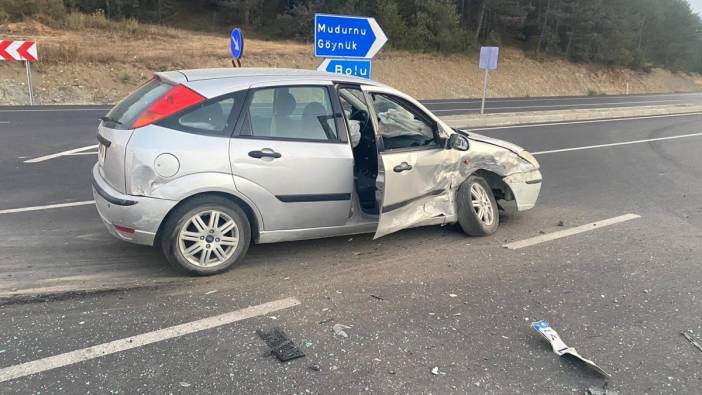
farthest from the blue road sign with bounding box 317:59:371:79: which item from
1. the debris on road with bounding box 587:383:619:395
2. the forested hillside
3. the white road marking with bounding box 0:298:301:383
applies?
the forested hillside

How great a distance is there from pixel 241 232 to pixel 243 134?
0.81 m

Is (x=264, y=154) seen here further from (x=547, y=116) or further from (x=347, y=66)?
(x=547, y=116)

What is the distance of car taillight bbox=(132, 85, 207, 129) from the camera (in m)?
4.09

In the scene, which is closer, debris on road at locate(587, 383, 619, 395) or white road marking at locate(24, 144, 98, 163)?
debris on road at locate(587, 383, 619, 395)

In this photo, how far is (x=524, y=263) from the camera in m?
4.88

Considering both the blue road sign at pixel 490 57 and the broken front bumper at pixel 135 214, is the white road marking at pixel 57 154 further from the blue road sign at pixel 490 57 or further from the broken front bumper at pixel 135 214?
the blue road sign at pixel 490 57

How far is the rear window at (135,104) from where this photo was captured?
13.8ft

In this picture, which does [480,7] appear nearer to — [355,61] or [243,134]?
[355,61]

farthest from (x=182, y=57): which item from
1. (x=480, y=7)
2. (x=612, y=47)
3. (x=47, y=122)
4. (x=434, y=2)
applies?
(x=612, y=47)

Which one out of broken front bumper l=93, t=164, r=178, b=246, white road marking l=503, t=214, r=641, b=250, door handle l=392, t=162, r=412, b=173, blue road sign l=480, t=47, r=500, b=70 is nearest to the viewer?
broken front bumper l=93, t=164, r=178, b=246

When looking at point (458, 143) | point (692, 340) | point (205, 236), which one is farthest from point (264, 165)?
point (692, 340)

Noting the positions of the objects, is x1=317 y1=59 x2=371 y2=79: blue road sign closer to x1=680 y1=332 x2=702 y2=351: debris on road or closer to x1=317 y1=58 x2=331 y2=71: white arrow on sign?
x1=317 y1=58 x2=331 y2=71: white arrow on sign

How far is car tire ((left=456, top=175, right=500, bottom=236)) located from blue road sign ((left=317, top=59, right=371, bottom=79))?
5496mm

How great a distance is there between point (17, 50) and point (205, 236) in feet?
62.3
